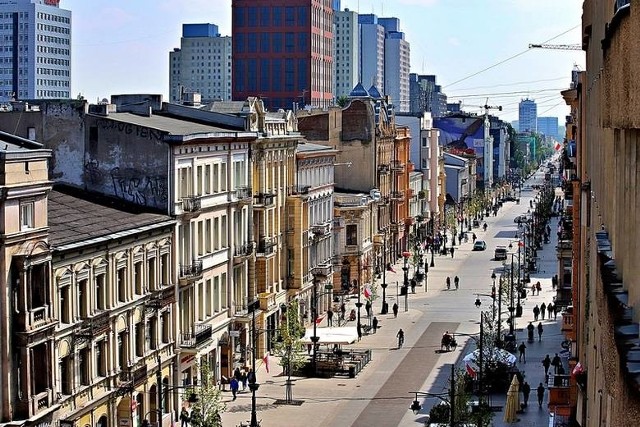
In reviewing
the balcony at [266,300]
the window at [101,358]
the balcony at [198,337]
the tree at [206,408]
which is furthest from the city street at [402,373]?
the window at [101,358]

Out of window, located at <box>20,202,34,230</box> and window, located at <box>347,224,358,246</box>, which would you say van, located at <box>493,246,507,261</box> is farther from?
window, located at <box>20,202,34,230</box>

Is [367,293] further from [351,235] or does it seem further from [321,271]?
[351,235]

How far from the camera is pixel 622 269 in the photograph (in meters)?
13.1

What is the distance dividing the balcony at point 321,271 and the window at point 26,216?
47.3 m

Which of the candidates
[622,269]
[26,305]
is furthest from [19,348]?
[622,269]

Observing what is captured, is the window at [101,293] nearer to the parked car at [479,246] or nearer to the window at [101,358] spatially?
the window at [101,358]

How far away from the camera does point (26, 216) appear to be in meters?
39.9

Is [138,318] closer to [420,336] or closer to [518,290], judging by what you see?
[420,336]

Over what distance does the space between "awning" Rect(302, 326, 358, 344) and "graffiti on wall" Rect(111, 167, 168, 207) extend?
1441cm

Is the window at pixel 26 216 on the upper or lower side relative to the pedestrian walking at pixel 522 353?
upper

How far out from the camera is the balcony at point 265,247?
72.5 m

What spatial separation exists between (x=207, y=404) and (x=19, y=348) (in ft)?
39.5

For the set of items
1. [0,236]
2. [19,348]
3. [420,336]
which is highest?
[0,236]

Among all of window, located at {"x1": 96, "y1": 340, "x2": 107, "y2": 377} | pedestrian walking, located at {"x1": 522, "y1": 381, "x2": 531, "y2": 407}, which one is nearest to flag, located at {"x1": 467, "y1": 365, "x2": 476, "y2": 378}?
pedestrian walking, located at {"x1": 522, "y1": 381, "x2": 531, "y2": 407}
